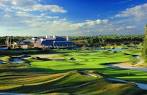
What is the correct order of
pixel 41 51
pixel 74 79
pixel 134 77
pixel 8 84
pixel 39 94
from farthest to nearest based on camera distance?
pixel 41 51 → pixel 134 77 → pixel 74 79 → pixel 8 84 → pixel 39 94

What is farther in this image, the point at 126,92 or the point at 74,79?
the point at 74,79

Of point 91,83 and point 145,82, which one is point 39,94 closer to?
point 91,83

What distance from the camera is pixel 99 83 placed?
42.2m

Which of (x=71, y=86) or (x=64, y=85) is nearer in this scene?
(x=71, y=86)

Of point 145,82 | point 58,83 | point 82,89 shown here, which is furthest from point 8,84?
point 145,82

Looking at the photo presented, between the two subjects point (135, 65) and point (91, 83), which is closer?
point (91, 83)

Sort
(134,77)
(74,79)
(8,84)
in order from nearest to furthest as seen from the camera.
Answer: (8,84), (74,79), (134,77)

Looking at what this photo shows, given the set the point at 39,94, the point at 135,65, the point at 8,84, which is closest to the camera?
the point at 39,94

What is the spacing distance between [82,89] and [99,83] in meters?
3.80

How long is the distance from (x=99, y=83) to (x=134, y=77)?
991 centimetres

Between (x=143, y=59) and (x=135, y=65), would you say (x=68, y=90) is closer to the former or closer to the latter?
(x=135, y=65)

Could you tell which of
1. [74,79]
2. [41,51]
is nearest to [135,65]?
[74,79]

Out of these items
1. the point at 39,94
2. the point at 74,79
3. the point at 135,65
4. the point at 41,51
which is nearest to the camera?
the point at 39,94

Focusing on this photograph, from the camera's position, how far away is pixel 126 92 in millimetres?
37562
